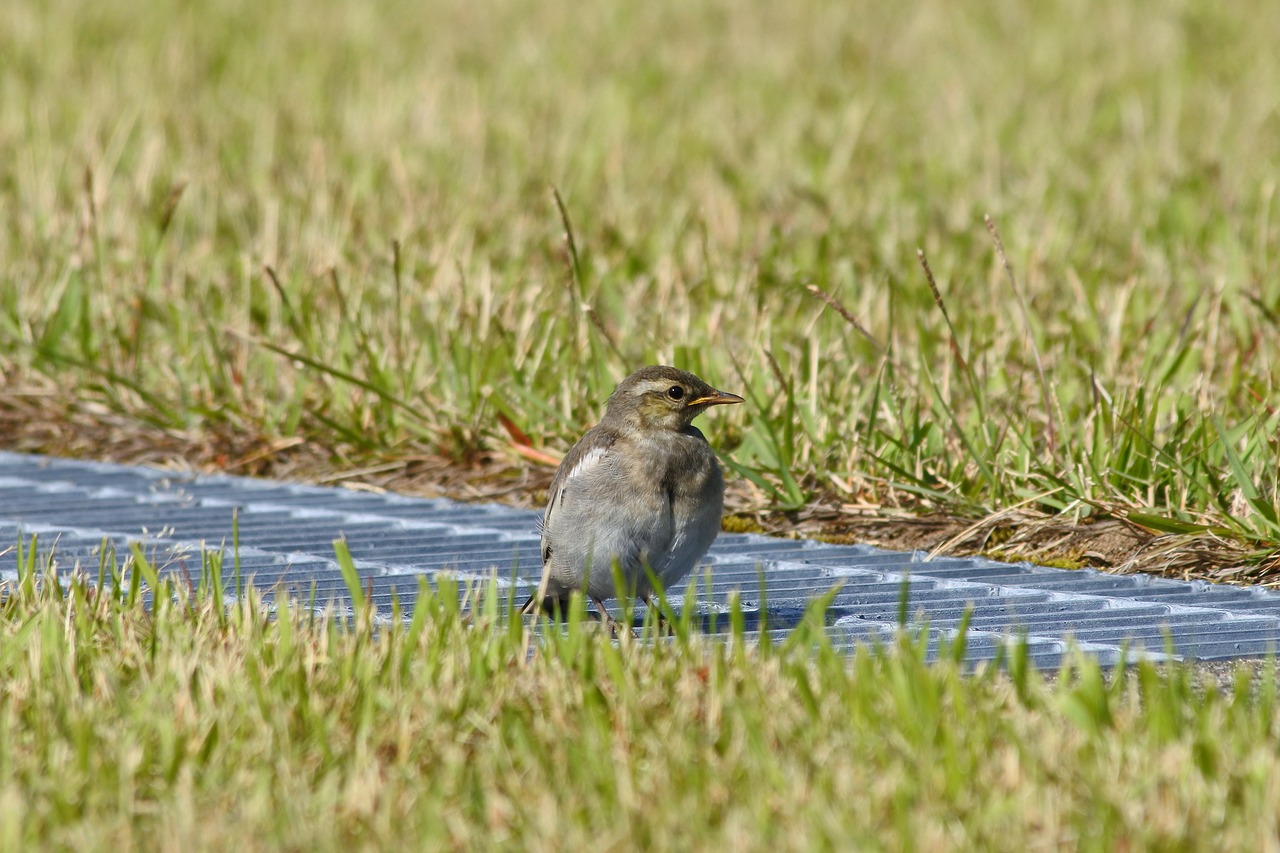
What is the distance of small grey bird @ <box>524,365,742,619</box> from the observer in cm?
420

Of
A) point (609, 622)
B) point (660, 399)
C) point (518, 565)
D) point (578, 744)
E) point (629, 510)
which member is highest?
point (660, 399)

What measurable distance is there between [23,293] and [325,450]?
1.81 m

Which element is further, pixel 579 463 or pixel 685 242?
pixel 685 242

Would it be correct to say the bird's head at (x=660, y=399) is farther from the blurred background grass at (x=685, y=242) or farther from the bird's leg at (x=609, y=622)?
the blurred background grass at (x=685, y=242)

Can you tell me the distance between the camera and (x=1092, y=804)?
2869 mm

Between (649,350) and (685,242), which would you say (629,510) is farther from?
(685,242)

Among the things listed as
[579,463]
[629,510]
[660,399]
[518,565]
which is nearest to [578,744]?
[629,510]

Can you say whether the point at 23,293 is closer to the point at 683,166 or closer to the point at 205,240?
the point at 205,240

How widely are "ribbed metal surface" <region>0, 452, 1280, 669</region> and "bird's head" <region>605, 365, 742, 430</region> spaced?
0.42 m

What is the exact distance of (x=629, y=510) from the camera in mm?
4199

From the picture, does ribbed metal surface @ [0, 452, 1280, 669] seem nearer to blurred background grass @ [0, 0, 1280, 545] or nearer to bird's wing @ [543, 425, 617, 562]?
bird's wing @ [543, 425, 617, 562]

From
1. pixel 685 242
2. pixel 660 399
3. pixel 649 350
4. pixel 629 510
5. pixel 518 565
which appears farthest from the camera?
pixel 685 242

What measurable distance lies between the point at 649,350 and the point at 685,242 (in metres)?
2.15

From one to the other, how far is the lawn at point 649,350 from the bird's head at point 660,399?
0.55 metres
